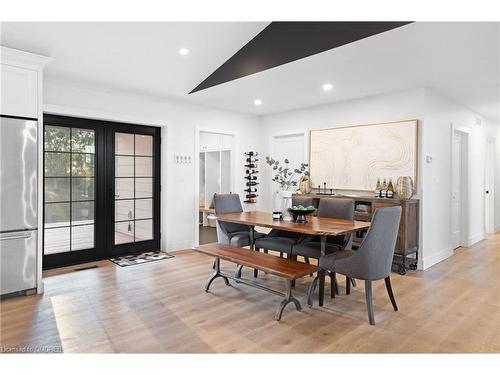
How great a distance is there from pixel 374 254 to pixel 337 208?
1406 millimetres

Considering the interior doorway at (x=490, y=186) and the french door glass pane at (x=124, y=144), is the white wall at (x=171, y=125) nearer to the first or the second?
the french door glass pane at (x=124, y=144)

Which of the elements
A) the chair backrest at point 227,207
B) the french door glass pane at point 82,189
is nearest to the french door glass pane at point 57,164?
the french door glass pane at point 82,189

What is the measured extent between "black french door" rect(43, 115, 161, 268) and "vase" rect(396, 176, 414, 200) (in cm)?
373

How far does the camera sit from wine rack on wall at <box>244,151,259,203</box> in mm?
6625

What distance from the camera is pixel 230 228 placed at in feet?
14.8

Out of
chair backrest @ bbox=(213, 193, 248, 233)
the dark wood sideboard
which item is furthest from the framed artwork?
chair backrest @ bbox=(213, 193, 248, 233)

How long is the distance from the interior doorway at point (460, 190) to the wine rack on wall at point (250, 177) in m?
3.60

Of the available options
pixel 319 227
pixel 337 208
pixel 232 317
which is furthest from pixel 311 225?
pixel 232 317

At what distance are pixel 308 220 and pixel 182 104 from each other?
3128 millimetres

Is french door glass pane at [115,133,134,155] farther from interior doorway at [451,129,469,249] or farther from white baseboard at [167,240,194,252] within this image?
interior doorway at [451,129,469,249]

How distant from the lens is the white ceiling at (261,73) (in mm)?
3080

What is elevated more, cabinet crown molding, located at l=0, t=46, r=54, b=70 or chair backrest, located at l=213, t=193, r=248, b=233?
cabinet crown molding, located at l=0, t=46, r=54, b=70
